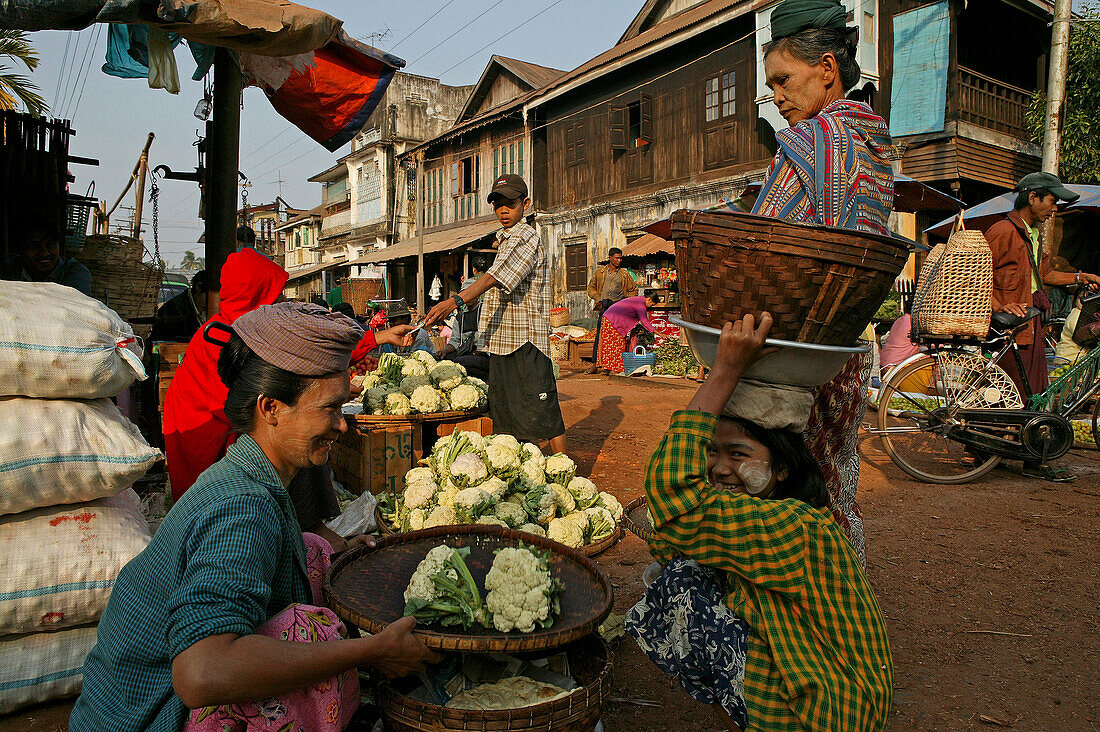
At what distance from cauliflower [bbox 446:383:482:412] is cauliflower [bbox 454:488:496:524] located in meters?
1.22

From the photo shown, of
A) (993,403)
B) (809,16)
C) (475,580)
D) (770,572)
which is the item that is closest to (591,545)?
(475,580)

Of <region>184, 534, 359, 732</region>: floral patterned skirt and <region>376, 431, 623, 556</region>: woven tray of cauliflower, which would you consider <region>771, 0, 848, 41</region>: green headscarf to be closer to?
<region>184, 534, 359, 732</region>: floral patterned skirt

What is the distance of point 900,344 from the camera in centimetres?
805

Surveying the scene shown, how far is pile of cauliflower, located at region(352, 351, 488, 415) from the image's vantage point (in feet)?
15.0

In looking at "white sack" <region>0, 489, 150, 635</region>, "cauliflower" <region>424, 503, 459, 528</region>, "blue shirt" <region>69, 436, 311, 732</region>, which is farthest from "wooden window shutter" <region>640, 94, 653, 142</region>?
"blue shirt" <region>69, 436, 311, 732</region>

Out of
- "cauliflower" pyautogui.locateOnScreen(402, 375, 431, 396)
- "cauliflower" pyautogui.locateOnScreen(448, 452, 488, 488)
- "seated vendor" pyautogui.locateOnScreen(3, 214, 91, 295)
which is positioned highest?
"seated vendor" pyautogui.locateOnScreen(3, 214, 91, 295)

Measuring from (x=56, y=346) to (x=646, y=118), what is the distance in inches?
599

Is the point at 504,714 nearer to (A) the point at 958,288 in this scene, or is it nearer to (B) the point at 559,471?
(B) the point at 559,471

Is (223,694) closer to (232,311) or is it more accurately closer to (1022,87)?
(232,311)

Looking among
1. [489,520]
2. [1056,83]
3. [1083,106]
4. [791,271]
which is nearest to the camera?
[791,271]

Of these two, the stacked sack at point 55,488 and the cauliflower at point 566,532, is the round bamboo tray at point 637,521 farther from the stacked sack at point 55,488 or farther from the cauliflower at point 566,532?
the stacked sack at point 55,488

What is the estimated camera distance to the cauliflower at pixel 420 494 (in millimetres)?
3770

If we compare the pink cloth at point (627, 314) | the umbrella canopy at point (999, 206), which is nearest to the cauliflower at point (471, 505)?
the umbrella canopy at point (999, 206)

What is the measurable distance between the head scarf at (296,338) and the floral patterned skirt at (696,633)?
117 cm
